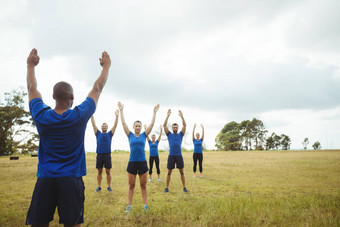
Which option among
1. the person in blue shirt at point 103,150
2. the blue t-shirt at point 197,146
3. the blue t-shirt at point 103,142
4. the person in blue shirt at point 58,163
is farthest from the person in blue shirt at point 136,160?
the blue t-shirt at point 197,146

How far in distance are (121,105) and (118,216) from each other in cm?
327

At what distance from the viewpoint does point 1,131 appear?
39.4m

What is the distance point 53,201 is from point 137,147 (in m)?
4.11

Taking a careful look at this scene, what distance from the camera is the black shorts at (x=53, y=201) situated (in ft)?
7.20

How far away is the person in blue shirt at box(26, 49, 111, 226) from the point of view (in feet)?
7.25

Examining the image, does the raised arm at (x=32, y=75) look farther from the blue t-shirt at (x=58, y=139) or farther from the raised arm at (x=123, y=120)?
the raised arm at (x=123, y=120)

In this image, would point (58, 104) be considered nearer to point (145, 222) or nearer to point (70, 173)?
point (70, 173)

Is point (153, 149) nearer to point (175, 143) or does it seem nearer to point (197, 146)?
point (197, 146)

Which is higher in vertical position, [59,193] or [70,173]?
[70,173]

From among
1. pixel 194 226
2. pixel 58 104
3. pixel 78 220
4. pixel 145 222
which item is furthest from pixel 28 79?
pixel 194 226

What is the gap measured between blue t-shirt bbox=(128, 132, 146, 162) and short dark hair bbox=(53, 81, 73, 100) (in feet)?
13.5

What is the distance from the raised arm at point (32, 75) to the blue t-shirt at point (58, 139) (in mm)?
151

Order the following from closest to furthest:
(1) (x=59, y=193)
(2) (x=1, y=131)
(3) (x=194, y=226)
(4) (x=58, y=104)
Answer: (1) (x=59, y=193) → (4) (x=58, y=104) → (3) (x=194, y=226) → (2) (x=1, y=131)

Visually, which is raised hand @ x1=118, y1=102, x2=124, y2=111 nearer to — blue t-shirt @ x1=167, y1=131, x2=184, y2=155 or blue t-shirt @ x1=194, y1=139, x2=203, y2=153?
blue t-shirt @ x1=167, y1=131, x2=184, y2=155
